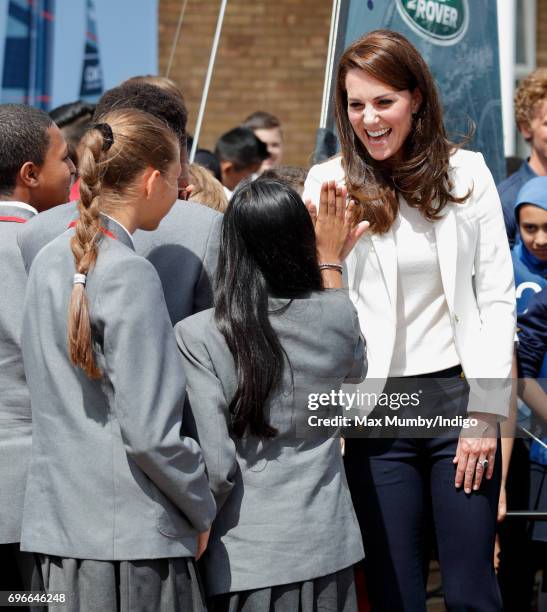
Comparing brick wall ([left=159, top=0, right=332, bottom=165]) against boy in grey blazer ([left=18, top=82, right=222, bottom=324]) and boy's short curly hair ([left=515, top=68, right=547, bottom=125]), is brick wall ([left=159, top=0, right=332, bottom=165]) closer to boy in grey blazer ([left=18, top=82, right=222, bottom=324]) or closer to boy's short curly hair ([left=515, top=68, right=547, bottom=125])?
boy's short curly hair ([left=515, top=68, right=547, bottom=125])

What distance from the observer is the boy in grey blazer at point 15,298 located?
7.76 feet

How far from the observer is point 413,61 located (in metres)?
2.53

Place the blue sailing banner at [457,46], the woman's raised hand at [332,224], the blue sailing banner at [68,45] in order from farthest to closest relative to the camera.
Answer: the blue sailing banner at [68,45] < the blue sailing banner at [457,46] < the woman's raised hand at [332,224]

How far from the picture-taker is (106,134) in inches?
86.1

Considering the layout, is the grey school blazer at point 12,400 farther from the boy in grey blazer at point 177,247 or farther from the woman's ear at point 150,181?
the woman's ear at point 150,181

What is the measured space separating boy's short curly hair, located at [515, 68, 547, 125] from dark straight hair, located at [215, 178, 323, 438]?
1995 mm

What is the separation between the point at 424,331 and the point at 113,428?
35.2 inches

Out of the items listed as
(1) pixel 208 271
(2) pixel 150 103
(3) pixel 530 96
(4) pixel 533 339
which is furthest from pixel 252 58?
(1) pixel 208 271

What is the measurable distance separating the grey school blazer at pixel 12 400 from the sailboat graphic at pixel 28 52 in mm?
2880

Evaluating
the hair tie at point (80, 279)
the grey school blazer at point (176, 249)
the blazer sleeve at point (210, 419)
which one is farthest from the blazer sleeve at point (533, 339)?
the hair tie at point (80, 279)

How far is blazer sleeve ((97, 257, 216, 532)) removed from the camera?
6.57 feet

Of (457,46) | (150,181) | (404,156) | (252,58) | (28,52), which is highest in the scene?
(252,58)

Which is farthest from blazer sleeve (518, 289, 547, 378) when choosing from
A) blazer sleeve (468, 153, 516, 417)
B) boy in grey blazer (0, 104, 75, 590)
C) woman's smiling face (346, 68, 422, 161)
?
boy in grey blazer (0, 104, 75, 590)

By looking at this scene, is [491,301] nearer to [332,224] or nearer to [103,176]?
[332,224]
